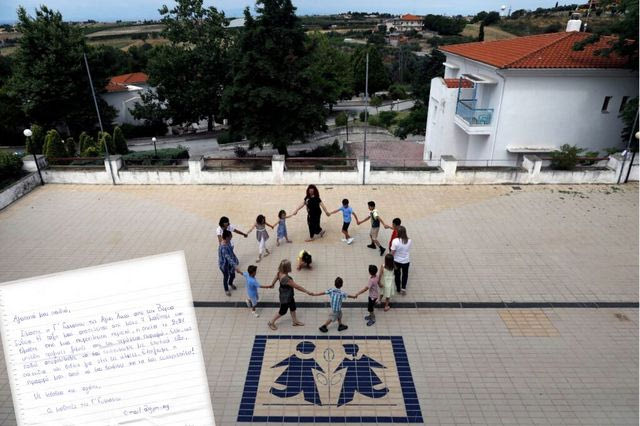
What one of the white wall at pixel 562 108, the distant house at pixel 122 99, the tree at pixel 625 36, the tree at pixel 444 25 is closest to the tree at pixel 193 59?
the distant house at pixel 122 99

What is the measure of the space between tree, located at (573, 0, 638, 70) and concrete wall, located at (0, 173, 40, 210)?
2019 centimetres

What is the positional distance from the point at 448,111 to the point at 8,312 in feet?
68.9

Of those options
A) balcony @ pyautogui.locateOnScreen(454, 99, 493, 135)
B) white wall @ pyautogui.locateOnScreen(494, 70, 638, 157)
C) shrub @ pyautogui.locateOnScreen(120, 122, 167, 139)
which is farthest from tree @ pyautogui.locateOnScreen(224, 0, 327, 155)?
shrub @ pyautogui.locateOnScreen(120, 122, 167, 139)

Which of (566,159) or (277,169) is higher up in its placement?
(566,159)

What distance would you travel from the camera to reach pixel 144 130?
1571 inches

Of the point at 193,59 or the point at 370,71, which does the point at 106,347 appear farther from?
the point at 370,71

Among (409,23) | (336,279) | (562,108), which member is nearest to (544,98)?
(562,108)

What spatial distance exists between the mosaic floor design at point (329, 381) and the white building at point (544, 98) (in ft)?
43.2

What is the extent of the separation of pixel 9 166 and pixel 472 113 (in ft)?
58.1

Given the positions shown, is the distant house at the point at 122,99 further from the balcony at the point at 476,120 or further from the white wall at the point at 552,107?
the white wall at the point at 552,107

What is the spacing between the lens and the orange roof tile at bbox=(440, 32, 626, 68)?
1622cm

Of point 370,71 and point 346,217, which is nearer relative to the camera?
point 346,217

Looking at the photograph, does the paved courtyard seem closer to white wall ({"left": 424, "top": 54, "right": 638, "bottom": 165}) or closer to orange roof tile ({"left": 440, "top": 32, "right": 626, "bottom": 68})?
white wall ({"left": 424, "top": 54, "right": 638, "bottom": 165})

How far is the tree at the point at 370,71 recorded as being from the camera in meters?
56.6
